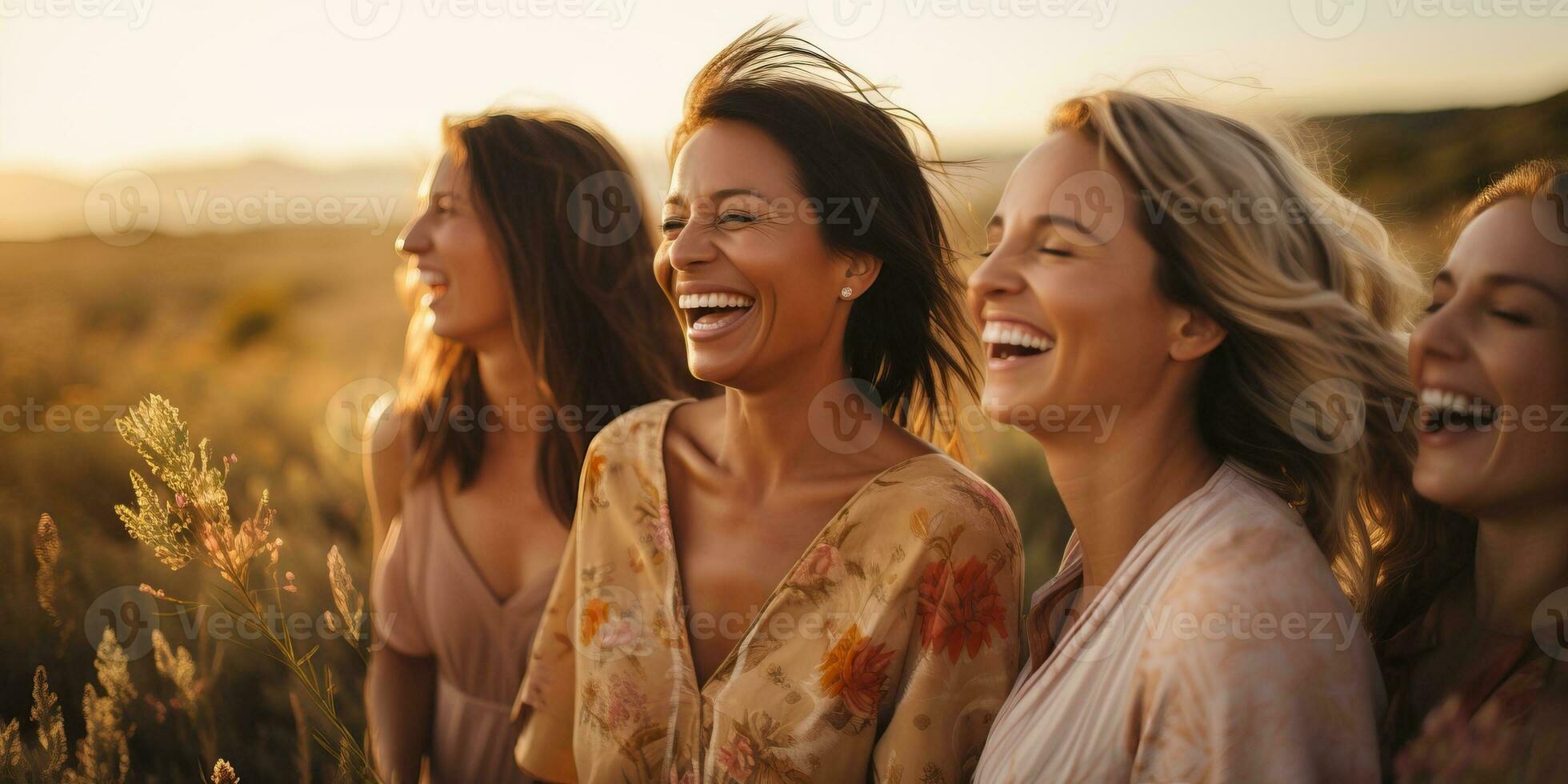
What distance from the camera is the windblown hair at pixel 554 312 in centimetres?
319

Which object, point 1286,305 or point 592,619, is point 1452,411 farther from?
point 592,619

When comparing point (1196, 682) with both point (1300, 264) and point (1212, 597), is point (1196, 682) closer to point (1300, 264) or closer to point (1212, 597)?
point (1212, 597)

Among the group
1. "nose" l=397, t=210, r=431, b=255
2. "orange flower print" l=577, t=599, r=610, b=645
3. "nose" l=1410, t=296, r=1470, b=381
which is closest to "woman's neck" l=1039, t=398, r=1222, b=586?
"nose" l=1410, t=296, r=1470, b=381

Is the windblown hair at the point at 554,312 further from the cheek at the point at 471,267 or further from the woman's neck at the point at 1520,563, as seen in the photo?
the woman's neck at the point at 1520,563

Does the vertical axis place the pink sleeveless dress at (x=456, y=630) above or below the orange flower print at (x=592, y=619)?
below

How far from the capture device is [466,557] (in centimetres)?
320

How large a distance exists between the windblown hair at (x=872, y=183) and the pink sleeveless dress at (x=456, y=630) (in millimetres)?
1079

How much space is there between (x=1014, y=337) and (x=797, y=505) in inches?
26.8

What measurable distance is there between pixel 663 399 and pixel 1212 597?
65.5 inches

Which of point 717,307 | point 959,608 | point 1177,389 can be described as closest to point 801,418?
point 717,307

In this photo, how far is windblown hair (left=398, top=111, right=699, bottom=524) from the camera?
126 inches

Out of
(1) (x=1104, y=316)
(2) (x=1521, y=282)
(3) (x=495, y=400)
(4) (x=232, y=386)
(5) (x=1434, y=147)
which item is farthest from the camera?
(4) (x=232, y=386)

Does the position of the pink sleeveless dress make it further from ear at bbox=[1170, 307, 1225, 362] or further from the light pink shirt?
ear at bbox=[1170, 307, 1225, 362]

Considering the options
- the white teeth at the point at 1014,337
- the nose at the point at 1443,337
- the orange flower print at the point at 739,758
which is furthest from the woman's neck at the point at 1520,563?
the orange flower print at the point at 739,758
